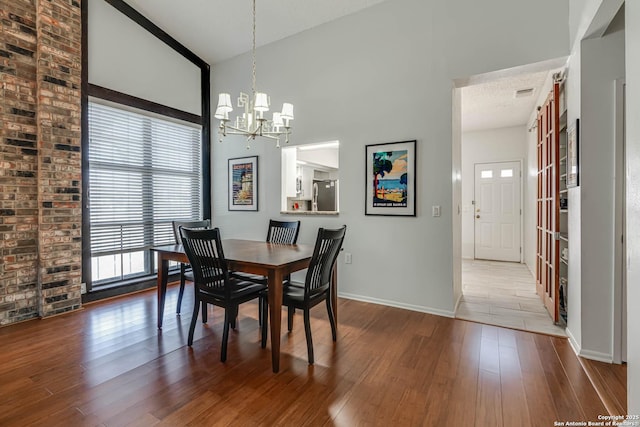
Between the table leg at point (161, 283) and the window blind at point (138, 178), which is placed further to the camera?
the window blind at point (138, 178)

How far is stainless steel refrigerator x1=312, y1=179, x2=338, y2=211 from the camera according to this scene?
5766 mm

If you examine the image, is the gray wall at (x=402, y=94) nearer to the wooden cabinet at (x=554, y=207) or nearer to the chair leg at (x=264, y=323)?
the wooden cabinet at (x=554, y=207)

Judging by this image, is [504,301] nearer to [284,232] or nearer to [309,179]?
[284,232]

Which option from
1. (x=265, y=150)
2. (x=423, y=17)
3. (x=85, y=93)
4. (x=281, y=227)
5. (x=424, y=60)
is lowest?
(x=281, y=227)

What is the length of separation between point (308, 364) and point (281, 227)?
166 cm

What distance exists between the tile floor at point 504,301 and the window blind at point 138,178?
4.12m

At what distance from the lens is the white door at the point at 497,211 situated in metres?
6.43

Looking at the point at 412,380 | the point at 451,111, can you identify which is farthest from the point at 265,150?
the point at 412,380

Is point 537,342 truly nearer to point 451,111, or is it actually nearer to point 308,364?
point 308,364

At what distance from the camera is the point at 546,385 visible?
2.05 m

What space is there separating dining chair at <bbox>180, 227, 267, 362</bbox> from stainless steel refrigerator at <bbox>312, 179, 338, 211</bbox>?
10.8 feet

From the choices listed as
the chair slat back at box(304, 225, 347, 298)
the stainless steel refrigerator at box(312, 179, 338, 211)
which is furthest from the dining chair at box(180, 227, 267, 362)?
the stainless steel refrigerator at box(312, 179, 338, 211)

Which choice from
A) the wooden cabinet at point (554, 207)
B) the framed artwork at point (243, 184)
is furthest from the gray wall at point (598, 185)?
the framed artwork at point (243, 184)

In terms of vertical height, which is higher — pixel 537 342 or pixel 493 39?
pixel 493 39
